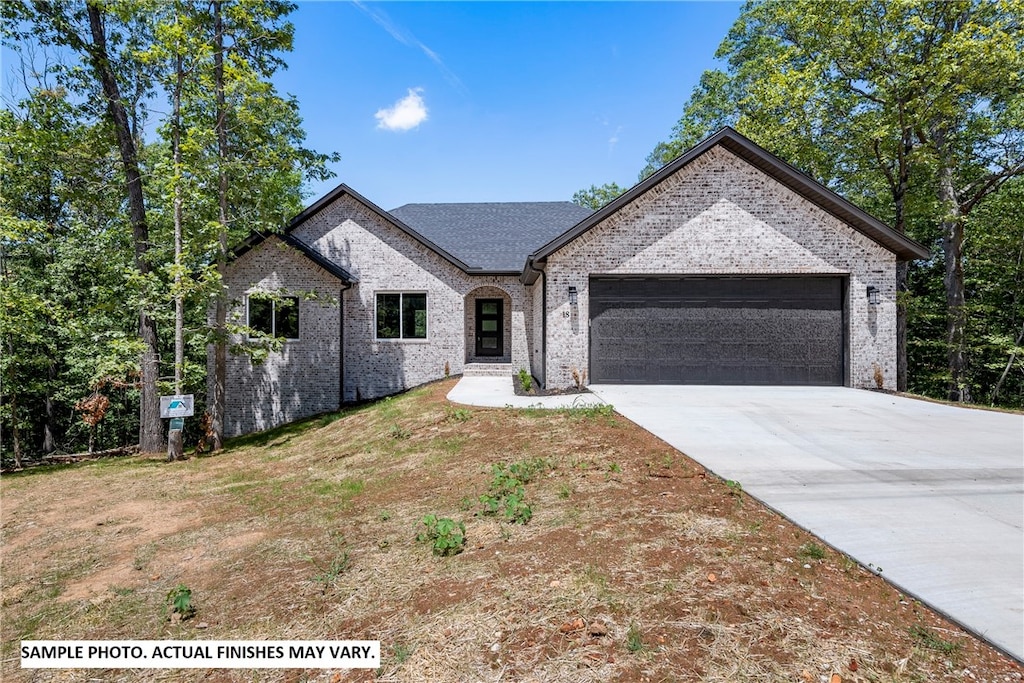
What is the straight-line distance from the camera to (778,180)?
11.5m

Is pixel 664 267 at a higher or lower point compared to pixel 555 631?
higher

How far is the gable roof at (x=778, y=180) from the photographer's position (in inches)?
434

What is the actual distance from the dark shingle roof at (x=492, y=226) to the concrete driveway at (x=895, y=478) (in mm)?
8116

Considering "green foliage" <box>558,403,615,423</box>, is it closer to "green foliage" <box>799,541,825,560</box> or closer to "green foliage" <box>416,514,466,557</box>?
"green foliage" <box>416,514,466,557</box>

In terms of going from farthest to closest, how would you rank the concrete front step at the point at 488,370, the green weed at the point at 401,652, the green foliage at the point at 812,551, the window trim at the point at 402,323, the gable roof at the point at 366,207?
1. the concrete front step at the point at 488,370
2. the window trim at the point at 402,323
3. the gable roof at the point at 366,207
4. the green foliage at the point at 812,551
5. the green weed at the point at 401,652

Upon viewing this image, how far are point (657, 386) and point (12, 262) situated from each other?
23.1 meters

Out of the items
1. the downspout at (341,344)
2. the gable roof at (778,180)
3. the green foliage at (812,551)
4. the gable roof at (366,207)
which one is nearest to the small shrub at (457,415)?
the gable roof at (778,180)

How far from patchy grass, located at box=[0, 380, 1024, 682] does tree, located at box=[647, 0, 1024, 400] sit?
1553 centimetres

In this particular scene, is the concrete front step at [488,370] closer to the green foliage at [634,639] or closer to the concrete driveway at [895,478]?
the concrete driveway at [895,478]

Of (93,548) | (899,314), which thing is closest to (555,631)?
(93,548)

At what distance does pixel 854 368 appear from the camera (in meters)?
11.5

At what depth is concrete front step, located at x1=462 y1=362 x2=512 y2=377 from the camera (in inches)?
599

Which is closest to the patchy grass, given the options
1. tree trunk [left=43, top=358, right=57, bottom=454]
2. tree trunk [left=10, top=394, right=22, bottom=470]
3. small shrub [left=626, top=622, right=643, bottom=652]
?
small shrub [left=626, top=622, right=643, bottom=652]

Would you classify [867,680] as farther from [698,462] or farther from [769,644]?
[698,462]
